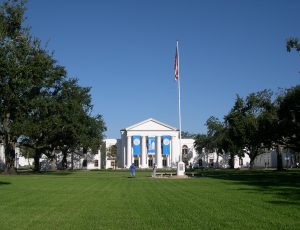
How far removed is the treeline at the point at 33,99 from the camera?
31734 mm

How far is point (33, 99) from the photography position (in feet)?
176

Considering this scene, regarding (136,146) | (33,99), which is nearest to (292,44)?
(33,99)

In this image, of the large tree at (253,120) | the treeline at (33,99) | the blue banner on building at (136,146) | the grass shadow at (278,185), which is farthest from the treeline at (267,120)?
the blue banner on building at (136,146)

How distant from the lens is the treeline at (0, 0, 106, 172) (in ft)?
104

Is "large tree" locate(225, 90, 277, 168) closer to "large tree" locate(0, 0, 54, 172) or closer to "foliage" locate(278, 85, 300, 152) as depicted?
"foliage" locate(278, 85, 300, 152)

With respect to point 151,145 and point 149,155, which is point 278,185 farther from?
point 149,155

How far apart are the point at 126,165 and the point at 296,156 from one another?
44.0 metres

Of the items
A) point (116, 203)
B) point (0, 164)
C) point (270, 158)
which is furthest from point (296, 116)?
point (270, 158)

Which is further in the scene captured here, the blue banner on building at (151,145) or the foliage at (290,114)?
the blue banner on building at (151,145)

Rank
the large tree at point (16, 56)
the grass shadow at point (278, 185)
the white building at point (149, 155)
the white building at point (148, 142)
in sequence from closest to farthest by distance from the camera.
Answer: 1. the grass shadow at point (278, 185)
2. the large tree at point (16, 56)
3. the white building at point (149, 155)
4. the white building at point (148, 142)

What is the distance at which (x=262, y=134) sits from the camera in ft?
192

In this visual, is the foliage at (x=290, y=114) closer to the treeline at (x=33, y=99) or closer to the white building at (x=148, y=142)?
the treeline at (x=33, y=99)

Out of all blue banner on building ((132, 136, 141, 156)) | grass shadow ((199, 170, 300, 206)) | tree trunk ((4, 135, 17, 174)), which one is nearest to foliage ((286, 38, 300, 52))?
grass shadow ((199, 170, 300, 206))

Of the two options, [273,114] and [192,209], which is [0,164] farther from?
[192,209]
